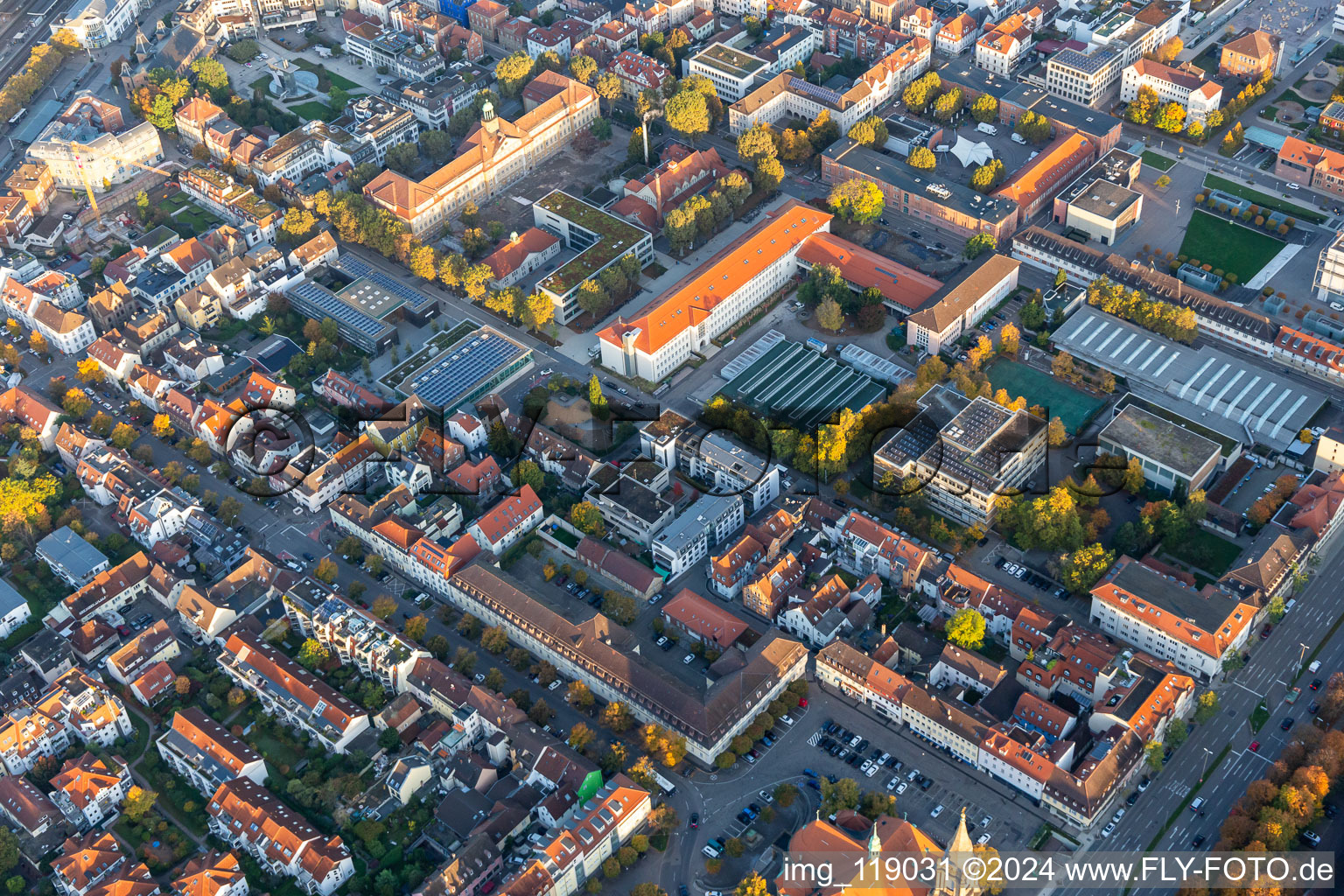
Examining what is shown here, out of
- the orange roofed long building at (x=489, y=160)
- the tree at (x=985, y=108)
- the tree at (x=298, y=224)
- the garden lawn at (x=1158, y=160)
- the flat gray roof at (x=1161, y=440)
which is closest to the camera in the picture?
the flat gray roof at (x=1161, y=440)

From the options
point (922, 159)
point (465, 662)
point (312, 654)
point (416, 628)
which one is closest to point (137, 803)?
point (312, 654)

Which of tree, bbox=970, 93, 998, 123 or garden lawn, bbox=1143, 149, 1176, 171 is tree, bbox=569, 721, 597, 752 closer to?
tree, bbox=970, 93, 998, 123

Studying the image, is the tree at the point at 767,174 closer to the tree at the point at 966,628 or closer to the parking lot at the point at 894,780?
the tree at the point at 966,628

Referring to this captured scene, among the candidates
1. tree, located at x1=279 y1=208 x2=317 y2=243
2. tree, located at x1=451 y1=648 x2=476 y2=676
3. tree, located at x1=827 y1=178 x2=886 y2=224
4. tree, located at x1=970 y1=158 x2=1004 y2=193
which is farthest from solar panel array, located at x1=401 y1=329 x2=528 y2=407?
tree, located at x1=970 y1=158 x2=1004 y2=193

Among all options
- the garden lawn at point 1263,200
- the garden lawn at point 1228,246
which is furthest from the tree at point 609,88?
the garden lawn at point 1263,200

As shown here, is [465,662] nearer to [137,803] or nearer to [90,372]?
[137,803]

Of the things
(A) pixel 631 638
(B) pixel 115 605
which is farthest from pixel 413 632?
(B) pixel 115 605

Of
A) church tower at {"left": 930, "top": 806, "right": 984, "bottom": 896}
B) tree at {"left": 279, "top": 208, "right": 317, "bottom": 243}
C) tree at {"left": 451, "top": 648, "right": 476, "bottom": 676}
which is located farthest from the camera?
tree at {"left": 279, "top": 208, "right": 317, "bottom": 243}
